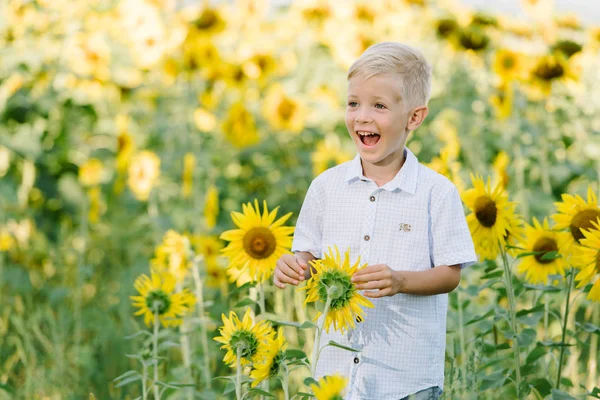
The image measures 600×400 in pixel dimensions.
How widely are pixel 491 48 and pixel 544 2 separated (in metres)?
0.44

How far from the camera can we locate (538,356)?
2.01m

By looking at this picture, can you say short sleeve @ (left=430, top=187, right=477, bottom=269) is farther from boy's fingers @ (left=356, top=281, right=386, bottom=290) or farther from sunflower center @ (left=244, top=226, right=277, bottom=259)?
sunflower center @ (left=244, top=226, right=277, bottom=259)

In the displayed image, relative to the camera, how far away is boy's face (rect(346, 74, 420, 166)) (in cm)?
174

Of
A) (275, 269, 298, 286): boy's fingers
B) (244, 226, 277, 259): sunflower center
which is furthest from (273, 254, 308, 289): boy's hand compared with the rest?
(244, 226, 277, 259): sunflower center

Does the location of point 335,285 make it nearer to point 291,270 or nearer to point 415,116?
point 291,270

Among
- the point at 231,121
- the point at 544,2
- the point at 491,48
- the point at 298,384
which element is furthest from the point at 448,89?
the point at 298,384

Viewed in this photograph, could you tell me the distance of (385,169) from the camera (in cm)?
184

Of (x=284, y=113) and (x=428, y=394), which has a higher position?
(x=284, y=113)

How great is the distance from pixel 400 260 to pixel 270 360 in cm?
34

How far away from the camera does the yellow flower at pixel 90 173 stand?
4238 millimetres

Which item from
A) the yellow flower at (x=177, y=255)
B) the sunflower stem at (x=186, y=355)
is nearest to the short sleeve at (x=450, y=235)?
the sunflower stem at (x=186, y=355)

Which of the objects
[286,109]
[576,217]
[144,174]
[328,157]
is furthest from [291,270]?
[286,109]

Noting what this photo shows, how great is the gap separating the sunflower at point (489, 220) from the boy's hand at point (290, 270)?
519 mm

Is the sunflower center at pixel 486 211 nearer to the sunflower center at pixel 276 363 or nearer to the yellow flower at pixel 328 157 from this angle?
the sunflower center at pixel 276 363
